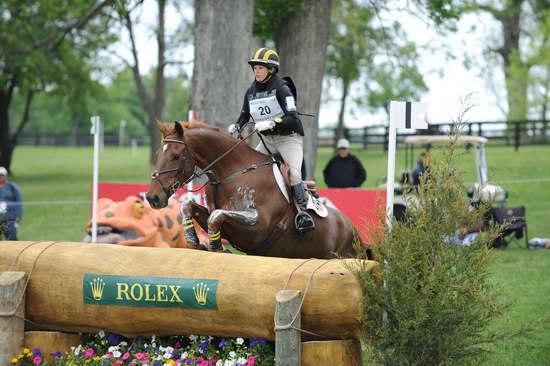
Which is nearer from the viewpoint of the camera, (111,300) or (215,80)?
(111,300)

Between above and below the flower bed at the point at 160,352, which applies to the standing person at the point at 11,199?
above

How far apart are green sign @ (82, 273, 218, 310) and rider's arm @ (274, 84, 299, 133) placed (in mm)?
1875

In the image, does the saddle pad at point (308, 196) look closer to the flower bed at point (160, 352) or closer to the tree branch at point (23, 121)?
the flower bed at point (160, 352)

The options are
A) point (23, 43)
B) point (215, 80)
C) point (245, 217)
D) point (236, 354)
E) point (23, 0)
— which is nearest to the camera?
point (236, 354)

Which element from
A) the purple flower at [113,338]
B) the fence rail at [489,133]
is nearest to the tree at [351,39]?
the fence rail at [489,133]

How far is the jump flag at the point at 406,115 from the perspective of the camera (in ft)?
18.6

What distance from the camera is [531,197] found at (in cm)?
2105

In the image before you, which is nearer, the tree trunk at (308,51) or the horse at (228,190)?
the horse at (228,190)

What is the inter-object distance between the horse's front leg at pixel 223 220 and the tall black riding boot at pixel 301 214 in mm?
484

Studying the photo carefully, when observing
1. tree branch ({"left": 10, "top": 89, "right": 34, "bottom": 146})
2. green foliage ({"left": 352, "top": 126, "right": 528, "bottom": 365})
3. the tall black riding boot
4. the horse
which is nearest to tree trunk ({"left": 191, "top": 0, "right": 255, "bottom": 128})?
the horse

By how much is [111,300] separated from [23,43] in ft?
73.4

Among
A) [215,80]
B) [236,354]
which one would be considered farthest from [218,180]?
[215,80]

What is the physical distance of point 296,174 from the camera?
6.73 meters

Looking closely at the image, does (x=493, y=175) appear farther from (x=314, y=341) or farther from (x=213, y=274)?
(x=213, y=274)
